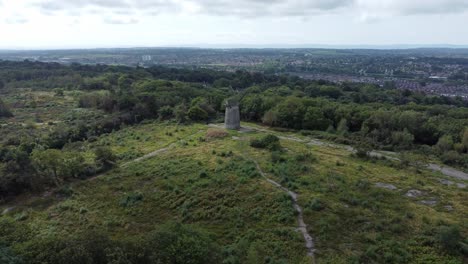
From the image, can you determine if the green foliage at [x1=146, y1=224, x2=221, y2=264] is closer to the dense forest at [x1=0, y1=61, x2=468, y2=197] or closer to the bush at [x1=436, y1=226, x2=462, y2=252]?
the bush at [x1=436, y1=226, x2=462, y2=252]

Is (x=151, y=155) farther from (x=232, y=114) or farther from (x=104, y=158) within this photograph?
(x=232, y=114)

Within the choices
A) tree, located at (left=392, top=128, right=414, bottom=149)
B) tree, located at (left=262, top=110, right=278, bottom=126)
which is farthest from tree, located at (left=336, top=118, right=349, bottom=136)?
tree, located at (left=262, top=110, right=278, bottom=126)

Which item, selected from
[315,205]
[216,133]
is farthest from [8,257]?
[216,133]

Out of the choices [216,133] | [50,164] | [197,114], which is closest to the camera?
[50,164]

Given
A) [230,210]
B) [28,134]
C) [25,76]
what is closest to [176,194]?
[230,210]

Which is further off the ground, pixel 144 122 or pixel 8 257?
pixel 8 257
